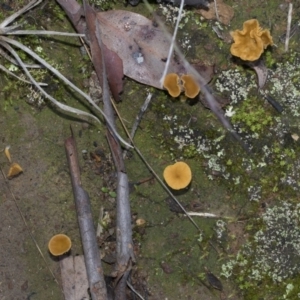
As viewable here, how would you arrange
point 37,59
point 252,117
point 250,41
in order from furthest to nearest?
1. point 252,117
2. point 250,41
3. point 37,59

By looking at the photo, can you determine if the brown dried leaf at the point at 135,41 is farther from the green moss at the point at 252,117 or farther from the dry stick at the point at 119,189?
the green moss at the point at 252,117

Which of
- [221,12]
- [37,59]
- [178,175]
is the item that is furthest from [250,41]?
[37,59]

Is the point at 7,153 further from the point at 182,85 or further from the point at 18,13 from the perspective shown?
the point at 182,85

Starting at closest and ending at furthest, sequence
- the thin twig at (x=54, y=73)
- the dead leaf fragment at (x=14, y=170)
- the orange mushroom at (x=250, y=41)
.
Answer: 1. the thin twig at (x=54, y=73)
2. the orange mushroom at (x=250, y=41)
3. the dead leaf fragment at (x=14, y=170)

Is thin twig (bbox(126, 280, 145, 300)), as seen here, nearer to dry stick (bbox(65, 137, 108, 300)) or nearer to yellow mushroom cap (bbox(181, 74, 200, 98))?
dry stick (bbox(65, 137, 108, 300))

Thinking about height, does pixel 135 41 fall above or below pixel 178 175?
above

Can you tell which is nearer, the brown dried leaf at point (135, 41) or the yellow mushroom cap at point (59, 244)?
the yellow mushroom cap at point (59, 244)

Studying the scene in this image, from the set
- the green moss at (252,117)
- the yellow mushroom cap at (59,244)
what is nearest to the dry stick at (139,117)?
the green moss at (252,117)
